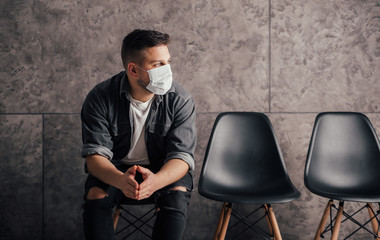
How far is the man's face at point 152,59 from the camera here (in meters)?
1.69

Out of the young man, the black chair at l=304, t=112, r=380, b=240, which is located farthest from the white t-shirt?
the black chair at l=304, t=112, r=380, b=240

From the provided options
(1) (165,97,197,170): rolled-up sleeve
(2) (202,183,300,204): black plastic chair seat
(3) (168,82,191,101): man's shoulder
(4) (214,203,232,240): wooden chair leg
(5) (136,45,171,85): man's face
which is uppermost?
(5) (136,45,171,85): man's face

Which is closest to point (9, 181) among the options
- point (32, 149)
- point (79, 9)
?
point (32, 149)

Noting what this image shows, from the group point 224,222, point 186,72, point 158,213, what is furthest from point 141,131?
point 186,72

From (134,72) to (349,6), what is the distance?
1812 mm

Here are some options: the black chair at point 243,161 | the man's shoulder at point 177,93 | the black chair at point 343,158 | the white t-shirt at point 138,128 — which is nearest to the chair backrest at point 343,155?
the black chair at point 343,158

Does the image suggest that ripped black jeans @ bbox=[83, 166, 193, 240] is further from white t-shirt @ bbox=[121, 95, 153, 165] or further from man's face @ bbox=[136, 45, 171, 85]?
man's face @ bbox=[136, 45, 171, 85]

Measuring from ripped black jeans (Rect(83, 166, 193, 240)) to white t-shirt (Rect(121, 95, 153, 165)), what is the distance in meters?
0.24

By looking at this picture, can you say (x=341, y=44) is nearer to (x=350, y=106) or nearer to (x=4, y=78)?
(x=350, y=106)

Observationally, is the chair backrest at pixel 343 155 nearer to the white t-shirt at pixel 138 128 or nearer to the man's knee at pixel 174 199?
the man's knee at pixel 174 199

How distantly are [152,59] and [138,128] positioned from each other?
1.26ft

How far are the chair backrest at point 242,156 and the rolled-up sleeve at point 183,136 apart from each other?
0.92 feet

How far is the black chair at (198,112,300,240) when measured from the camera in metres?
A: 1.95

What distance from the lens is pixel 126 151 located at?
1791mm
